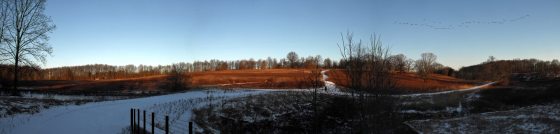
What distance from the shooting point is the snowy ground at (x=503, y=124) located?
23781 mm

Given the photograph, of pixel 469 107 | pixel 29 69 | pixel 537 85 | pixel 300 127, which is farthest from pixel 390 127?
pixel 537 85

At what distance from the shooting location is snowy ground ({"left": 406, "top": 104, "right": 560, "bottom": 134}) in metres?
23.8

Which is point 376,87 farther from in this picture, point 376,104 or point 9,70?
point 9,70

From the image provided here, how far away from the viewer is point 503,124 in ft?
83.1

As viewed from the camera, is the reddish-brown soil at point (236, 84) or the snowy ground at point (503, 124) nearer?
the snowy ground at point (503, 124)

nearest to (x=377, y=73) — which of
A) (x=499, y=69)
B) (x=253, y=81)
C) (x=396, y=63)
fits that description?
(x=396, y=63)

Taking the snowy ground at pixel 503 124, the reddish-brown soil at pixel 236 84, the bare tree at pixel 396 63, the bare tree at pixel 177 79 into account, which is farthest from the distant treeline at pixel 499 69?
the bare tree at pixel 396 63

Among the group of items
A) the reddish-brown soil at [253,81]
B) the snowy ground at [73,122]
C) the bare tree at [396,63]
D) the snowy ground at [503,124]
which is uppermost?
the bare tree at [396,63]

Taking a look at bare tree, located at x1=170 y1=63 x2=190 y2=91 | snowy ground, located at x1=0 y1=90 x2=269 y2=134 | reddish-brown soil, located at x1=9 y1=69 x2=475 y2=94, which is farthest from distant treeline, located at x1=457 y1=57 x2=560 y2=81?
snowy ground, located at x1=0 y1=90 x2=269 y2=134

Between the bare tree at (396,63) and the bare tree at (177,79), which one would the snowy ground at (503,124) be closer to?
the bare tree at (396,63)

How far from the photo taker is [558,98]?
3822cm

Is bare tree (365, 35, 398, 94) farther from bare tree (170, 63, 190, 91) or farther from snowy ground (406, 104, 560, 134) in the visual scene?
bare tree (170, 63, 190, 91)

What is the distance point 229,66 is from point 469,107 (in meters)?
150

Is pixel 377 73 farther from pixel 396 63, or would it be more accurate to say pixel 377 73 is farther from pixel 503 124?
pixel 503 124
